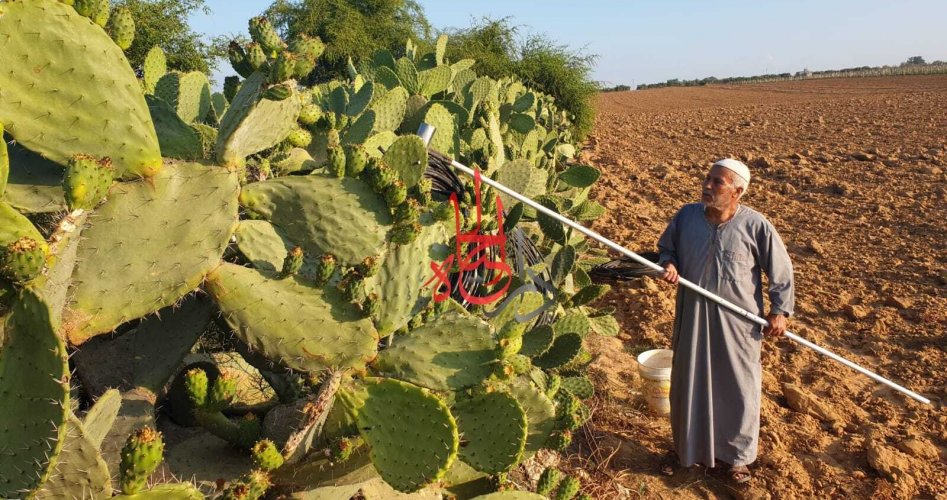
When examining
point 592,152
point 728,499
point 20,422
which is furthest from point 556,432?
point 592,152

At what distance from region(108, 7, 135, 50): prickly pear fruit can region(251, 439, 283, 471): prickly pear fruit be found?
1.14 m

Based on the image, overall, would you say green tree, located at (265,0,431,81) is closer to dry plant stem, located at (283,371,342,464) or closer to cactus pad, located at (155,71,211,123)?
cactus pad, located at (155,71,211,123)

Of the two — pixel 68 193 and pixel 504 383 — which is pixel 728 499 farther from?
pixel 68 193

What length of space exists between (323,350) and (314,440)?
0.93 feet

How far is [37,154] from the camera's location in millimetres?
1833

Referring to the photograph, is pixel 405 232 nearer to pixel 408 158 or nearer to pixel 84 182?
pixel 408 158

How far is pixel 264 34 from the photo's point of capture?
6.35 feet

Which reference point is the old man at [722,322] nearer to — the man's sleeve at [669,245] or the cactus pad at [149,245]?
the man's sleeve at [669,245]

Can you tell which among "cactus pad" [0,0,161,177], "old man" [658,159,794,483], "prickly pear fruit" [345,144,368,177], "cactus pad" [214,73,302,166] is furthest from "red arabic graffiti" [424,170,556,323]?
"cactus pad" [0,0,161,177]

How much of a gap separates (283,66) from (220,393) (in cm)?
82

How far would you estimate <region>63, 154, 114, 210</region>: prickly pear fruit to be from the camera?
1.45 metres

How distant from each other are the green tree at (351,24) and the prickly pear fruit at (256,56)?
62.0 feet

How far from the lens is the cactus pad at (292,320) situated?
188cm

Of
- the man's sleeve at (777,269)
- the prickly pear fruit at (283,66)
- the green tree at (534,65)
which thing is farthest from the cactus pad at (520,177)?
the green tree at (534,65)
